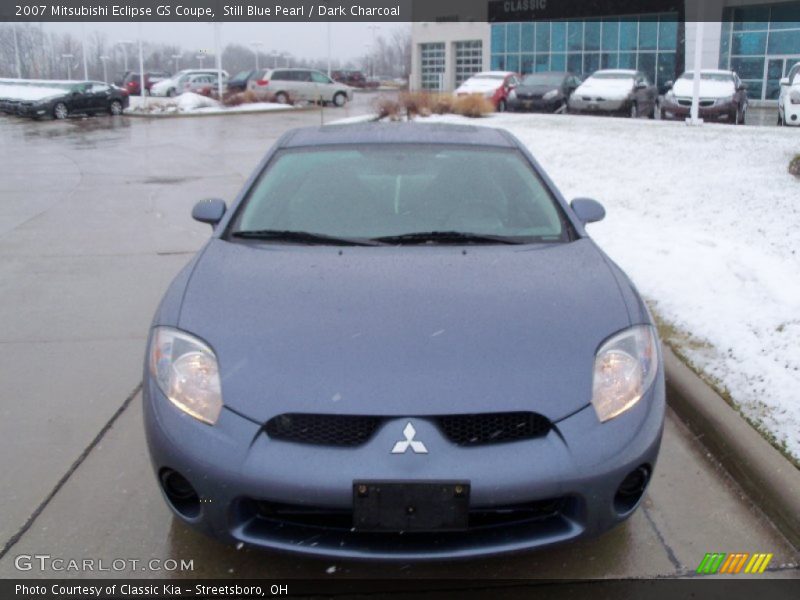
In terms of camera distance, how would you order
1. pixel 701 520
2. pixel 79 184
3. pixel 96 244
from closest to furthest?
pixel 701 520, pixel 96 244, pixel 79 184

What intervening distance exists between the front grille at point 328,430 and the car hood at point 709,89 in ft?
69.3

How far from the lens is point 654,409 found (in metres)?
2.79

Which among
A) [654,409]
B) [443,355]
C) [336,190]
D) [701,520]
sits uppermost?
[336,190]

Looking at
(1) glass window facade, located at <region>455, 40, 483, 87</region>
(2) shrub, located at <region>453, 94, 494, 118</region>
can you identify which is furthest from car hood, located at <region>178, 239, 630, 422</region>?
(1) glass window facade, located at <region>455, 40, 483, 87</region>

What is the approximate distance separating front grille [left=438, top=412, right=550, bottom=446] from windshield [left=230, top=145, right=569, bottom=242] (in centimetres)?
130

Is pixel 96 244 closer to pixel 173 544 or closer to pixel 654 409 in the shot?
pixel 173 544

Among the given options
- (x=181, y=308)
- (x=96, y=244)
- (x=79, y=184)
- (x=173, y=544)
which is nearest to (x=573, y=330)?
(x=181, y=308)

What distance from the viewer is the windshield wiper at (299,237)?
3.56 metres

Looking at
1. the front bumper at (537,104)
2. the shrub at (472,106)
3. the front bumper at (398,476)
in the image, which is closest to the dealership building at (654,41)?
the front bumper at (537,104)

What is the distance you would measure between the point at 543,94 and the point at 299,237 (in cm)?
2265

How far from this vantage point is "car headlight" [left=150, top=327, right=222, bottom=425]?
2666 millimetres

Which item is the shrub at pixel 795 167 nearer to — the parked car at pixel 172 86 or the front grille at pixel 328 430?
the front grille at pixel 328 430

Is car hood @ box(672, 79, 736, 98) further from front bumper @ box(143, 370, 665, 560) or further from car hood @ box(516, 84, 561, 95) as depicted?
front bumper @ box(143, 370, 665, 560)

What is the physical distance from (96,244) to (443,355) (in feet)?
20.6
